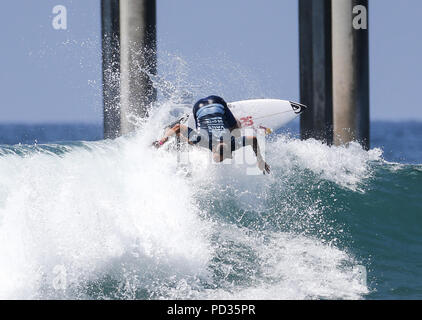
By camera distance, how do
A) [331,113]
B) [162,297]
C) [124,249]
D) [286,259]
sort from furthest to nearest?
[331,113]
[286,259]
[124,249]
[162,297]

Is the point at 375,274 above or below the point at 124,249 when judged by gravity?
below

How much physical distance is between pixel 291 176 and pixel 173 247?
12.3 ft

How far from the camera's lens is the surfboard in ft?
38.7

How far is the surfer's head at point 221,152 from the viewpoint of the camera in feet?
32.1

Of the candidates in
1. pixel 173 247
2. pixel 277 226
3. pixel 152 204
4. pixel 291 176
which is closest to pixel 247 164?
pixel 291 176

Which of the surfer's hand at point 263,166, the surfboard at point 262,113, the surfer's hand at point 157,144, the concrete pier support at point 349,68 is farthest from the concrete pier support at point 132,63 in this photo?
the surfer's hand at point 263,166

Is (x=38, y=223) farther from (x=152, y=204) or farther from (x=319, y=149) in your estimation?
(x=319, y=149)

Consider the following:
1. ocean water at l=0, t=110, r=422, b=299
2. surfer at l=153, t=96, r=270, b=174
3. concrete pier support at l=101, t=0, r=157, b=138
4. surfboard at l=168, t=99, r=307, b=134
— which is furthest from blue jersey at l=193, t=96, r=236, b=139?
concrete pier support at l=101, t=0, r=157, b=138

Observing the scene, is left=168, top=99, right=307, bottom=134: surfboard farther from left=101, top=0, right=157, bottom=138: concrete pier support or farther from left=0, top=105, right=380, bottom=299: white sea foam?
left=101, top=0, right=157, bottom=138: concrete pier support

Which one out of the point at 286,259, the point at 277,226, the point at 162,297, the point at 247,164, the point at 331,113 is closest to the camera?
the point at 162,297

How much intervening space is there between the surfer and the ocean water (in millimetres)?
291

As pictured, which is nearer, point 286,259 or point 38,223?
point 38,223

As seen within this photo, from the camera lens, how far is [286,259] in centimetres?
761
